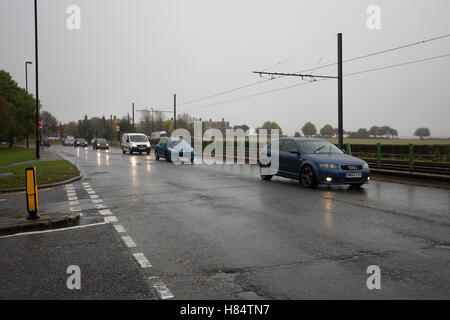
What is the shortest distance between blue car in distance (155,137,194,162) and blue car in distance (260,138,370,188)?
1159cm

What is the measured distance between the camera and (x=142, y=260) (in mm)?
4930

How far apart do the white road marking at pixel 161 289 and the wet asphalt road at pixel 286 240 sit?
51 mm

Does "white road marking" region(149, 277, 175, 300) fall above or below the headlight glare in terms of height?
below

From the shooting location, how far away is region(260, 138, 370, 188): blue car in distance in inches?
470

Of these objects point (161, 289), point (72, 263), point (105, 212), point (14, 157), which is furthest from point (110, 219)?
point (14, 157)

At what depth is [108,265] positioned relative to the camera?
4.73 metres

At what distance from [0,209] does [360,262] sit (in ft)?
25.9

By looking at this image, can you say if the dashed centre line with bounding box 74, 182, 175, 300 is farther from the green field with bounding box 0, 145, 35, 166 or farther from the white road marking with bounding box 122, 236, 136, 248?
the green field with bounding box 0, 145, 35, 166

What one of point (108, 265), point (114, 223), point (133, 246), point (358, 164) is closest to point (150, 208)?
point (114, 223)

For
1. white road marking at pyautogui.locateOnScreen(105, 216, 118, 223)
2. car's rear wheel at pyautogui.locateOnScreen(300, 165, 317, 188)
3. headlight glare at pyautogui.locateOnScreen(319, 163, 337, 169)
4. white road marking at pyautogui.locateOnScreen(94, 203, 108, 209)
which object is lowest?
white road marking at pyautogui.locateOnScreen(105, 216, 118, 223)

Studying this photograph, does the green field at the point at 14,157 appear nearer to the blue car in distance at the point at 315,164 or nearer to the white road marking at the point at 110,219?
the blue car in distance at the point at 315,164

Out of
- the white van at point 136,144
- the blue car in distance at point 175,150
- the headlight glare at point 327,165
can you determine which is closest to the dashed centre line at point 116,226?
the headlight glare at point 327,165

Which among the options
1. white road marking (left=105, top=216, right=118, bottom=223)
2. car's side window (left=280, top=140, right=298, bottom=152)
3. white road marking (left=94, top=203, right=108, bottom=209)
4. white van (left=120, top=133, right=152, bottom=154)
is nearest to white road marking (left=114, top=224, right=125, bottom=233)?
white road marking (left=105, top=216, right=118, bottom=223)
